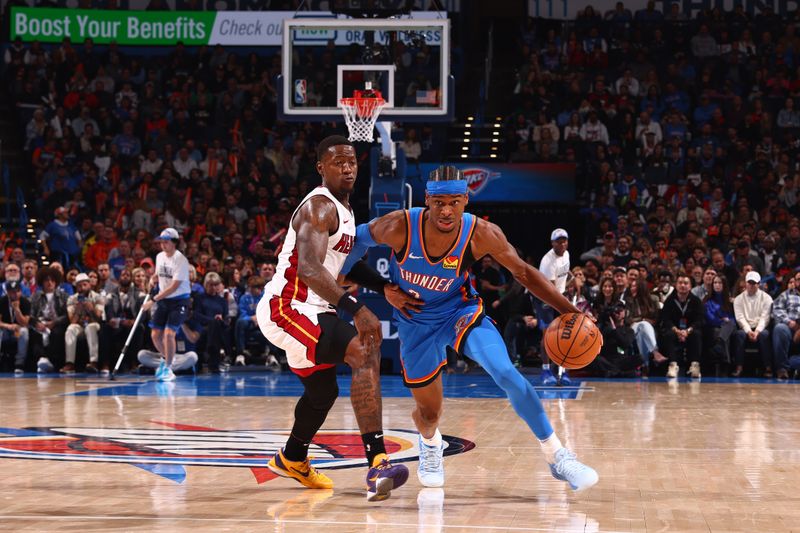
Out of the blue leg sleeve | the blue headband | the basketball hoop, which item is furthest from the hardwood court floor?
the basketball hoop

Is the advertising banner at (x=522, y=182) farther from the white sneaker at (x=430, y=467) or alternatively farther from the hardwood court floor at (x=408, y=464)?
the white sneaker at (x=430, y=467)

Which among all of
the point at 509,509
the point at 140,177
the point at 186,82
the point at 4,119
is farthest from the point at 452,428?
the point at 4,119

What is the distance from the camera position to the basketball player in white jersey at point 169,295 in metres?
13.2

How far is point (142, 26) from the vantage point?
23.0 m

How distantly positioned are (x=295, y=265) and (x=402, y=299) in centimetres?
61

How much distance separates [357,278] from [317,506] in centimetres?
136

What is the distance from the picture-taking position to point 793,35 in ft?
71.7

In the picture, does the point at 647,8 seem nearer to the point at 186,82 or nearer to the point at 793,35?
the point at 793,35

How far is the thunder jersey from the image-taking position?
605cm

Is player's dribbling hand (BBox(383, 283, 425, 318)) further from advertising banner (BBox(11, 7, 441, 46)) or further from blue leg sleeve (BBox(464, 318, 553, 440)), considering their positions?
advertising banner (BBox(11, 7, 441, 46))

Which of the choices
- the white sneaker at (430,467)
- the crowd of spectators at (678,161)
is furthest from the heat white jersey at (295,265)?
the crowd of spectators at (678,161)

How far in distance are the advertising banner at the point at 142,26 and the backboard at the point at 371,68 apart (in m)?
8.96

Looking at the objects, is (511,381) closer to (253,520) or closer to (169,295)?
(253,520)

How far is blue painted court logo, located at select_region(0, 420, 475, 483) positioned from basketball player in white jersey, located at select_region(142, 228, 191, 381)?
14.5 feet
